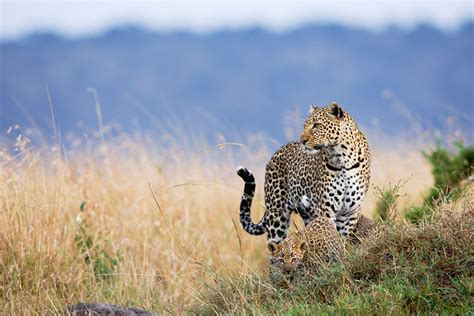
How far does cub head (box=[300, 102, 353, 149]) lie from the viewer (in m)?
7.92

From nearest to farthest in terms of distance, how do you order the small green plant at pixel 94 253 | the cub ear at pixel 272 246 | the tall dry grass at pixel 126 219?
1. the cub ear at pixel 272 246
2. the tall dry grass at pixel 126 219
3. the small green plant at pixel 94 253

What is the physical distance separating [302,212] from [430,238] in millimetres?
2009

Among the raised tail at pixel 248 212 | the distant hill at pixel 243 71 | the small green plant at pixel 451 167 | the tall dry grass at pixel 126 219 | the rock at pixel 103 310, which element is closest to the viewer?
the rock at pixel 103 310

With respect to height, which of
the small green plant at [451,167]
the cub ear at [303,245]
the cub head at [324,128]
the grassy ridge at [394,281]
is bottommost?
the grassy ridge at [394,281]

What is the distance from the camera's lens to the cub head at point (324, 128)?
7.92 metres

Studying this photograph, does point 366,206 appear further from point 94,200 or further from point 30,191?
point 30,191

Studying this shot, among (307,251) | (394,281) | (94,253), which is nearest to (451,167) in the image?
(307,251)

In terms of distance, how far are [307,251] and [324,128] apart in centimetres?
107

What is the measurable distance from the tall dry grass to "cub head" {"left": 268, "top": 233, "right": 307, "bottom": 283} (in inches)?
11.4

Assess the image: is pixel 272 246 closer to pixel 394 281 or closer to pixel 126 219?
pixel 394 281

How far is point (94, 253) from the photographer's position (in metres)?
9.27

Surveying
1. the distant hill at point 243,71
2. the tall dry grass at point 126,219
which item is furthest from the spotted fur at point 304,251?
the distant hill at point 243,71

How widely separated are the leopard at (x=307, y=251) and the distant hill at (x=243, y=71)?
244 ft

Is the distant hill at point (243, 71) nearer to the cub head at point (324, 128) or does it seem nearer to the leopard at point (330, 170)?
the leopard at point (330, 170)
